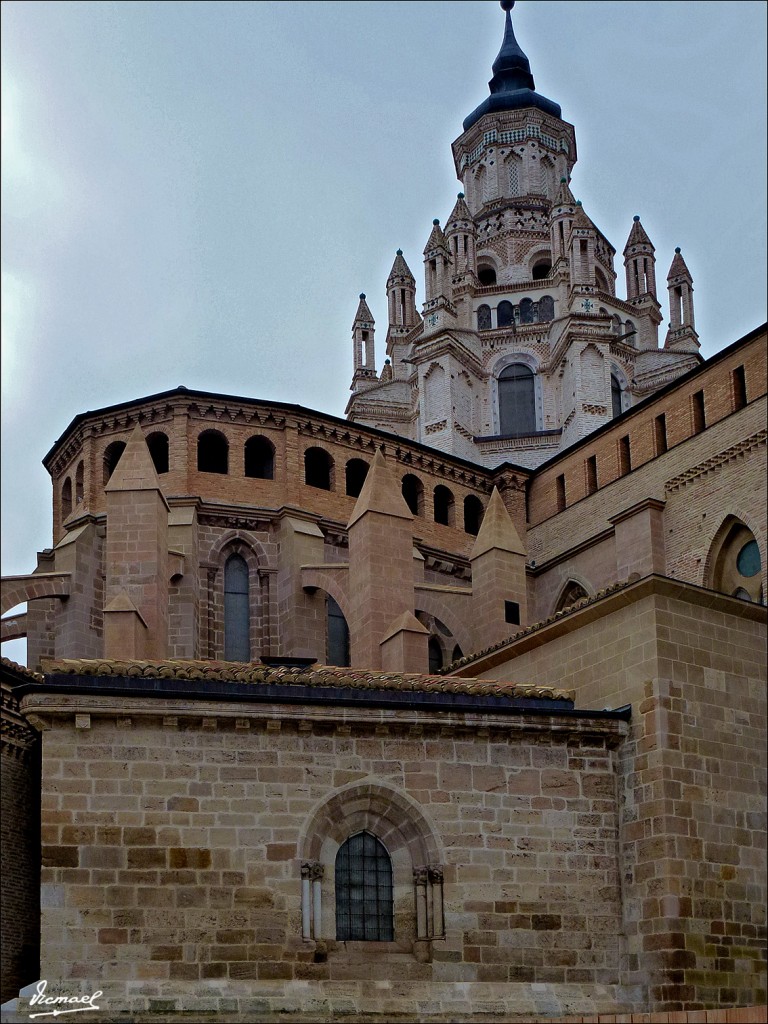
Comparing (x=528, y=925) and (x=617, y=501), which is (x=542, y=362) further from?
(x=528, y=925)

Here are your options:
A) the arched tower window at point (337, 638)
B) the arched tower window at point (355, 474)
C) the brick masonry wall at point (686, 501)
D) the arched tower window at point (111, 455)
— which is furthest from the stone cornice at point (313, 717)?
the arched tower window at point (111, 455)

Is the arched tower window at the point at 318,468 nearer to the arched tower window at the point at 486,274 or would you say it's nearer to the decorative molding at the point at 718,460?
the decorative molding at the point at 718,460

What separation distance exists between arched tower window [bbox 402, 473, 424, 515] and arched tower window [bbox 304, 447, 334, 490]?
238 cm

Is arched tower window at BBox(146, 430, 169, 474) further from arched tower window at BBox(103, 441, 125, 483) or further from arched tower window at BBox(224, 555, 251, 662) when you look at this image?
arched tower window at BBox(224, 555, 251, 662)

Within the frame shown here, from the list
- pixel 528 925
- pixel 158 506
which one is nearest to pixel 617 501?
pixel 158 506

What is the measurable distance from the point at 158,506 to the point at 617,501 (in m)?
11.7

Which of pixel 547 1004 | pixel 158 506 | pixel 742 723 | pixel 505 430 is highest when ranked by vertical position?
pixel 505 430

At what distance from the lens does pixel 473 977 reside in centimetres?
1856

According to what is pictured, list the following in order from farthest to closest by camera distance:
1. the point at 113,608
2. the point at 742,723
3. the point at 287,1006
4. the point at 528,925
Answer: the point at 113,608
the point at 742,723
the point at 528,925
the point at 287,1006

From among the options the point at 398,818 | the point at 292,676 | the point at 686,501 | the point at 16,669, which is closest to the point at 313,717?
the point at 292,676

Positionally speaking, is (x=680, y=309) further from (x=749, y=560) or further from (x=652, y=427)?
(x=749, y=560)

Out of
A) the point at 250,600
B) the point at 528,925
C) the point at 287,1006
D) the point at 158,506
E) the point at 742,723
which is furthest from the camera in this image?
the point at 250,600

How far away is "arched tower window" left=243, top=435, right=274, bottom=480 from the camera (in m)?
37.2

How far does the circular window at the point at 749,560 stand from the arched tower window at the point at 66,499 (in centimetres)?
1720
